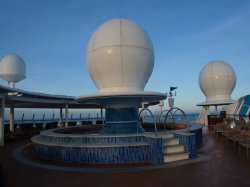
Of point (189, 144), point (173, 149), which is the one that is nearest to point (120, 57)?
point (173, 149)

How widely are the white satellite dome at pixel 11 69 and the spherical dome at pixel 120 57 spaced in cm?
1376

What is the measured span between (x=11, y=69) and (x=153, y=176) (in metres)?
22.0

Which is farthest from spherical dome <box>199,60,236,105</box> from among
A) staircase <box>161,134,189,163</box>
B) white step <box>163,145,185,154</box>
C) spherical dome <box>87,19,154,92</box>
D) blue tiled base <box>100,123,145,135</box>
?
white step <box>163,145,185,154</box>

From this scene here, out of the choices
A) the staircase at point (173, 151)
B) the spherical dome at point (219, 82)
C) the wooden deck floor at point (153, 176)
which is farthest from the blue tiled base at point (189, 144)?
the spherical dome at point (219, 82)

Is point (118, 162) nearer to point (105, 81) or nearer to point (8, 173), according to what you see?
point (8, 173)

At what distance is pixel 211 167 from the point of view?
8.95 m

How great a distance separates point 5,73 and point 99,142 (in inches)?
725

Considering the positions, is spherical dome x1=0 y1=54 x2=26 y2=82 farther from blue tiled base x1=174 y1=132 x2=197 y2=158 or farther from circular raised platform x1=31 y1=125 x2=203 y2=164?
blue tiled base x1=174 y1=132 x2=197 y2=158

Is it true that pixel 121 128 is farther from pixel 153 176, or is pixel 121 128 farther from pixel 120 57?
pixel 153 176

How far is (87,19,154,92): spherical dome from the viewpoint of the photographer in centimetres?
1434

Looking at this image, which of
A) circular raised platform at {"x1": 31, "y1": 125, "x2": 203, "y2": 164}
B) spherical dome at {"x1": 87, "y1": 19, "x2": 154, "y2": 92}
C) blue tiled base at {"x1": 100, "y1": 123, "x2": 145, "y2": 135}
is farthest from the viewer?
blue tiled base at {"x1": 100, "y1": 123, "x2": 145, "y2": 135}

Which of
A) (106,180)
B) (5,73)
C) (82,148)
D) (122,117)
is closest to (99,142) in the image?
(82,148)

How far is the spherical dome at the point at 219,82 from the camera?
29062 mm

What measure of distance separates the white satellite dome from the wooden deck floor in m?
17.6
